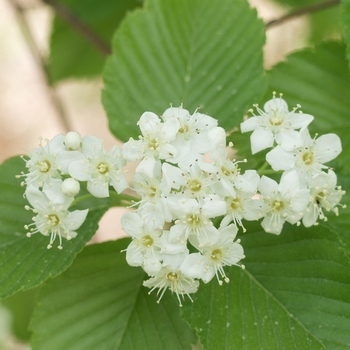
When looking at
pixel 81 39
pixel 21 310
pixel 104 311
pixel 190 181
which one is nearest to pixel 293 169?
pixel 190 181

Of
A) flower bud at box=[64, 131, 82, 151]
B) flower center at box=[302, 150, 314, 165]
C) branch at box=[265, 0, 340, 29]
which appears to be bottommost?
flower center at box=[302, 150, 314, 165]

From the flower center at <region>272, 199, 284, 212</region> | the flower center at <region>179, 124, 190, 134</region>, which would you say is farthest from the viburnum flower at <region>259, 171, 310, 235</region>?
the flower center at <region>179, 124, 190, 134</region>

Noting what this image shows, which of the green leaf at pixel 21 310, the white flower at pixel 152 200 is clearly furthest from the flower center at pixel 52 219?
the green leaf at pixel 21 310

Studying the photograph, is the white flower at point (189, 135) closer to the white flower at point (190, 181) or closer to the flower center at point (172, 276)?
the white flower at point (190, 181)

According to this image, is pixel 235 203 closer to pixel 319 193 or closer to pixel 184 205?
pixel 184 205

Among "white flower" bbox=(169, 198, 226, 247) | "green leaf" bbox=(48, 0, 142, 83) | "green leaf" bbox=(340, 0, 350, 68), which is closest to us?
"white flower" bbox=(169, 198, 226, 247)

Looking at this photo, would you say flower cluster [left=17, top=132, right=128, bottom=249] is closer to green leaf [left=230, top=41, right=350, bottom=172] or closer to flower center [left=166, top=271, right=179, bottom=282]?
flower center [left=166, top=271, right=179, bottom=282]

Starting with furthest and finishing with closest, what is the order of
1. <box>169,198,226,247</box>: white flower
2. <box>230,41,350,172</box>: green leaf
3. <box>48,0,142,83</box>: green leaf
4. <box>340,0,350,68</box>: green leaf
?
<box>48,0,142,83</box>: green leaf
<box>230,41,350,172</box>: green leaf
<box>340,0,350,68</box>: green leaf
<box>169,198,226,247</box>: white flower
